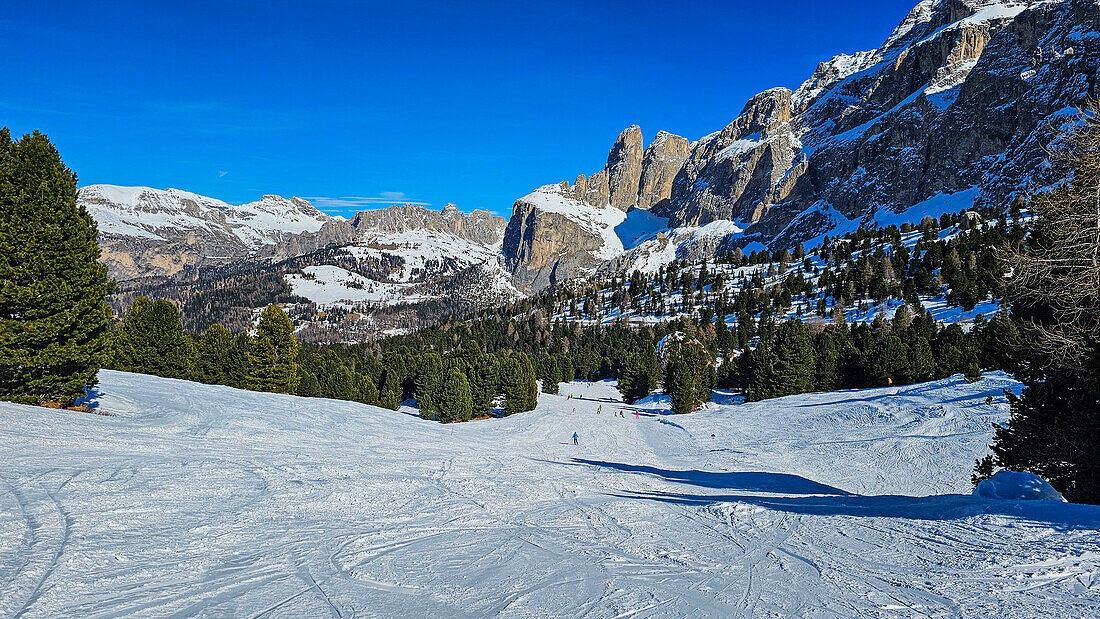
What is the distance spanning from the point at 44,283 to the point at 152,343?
33.2 metres

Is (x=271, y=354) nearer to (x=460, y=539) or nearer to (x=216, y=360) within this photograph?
(x=216, y=360)

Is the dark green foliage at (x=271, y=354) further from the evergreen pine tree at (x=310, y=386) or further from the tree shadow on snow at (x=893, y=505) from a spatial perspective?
the tree shadow on snow at (x=893, y=505)

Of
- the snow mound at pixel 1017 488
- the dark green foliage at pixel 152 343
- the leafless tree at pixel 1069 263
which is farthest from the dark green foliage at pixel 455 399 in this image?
the leafless tree at pixel 1069 263

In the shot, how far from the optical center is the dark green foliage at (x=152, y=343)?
142ft

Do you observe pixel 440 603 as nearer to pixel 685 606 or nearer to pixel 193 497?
pixel 685 606

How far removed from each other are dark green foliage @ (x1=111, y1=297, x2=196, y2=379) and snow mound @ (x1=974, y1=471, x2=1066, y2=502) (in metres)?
51.8

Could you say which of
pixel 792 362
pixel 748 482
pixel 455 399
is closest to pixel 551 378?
pixel 455 399

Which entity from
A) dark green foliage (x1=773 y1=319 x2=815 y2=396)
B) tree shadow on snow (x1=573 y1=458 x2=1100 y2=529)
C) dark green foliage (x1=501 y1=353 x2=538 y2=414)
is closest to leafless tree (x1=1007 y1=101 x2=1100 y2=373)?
tree shadow on snow (x1=573 y1=458 x2=1100 y2=529)

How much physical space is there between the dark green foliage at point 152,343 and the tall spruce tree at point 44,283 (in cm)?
2817

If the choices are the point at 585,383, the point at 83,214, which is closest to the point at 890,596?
the point at 83,214

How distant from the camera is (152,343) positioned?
1750 inches

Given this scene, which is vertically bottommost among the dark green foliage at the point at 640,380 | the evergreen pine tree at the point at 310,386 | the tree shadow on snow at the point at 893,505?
the evergreen pine tree at the point at 310,386

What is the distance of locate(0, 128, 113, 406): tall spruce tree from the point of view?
16609 mm

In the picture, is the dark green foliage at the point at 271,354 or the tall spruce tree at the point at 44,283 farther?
the dark green foliage at the point at 271,354
